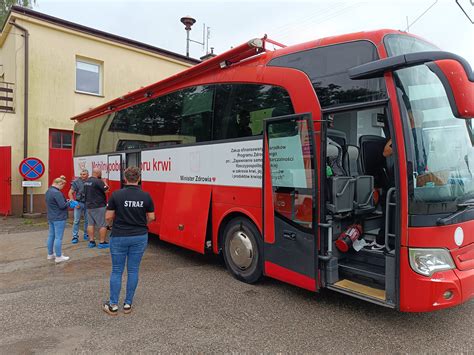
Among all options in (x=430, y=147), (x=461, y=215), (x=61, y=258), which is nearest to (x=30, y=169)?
(x=61, y=258)

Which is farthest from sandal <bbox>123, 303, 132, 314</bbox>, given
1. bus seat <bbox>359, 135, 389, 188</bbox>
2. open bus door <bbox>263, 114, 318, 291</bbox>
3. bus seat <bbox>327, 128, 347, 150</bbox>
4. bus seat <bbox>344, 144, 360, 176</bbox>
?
bus seat <bbox>359, 135, 389, 188</bbox>

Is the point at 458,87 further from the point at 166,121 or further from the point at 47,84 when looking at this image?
the point at 47,84

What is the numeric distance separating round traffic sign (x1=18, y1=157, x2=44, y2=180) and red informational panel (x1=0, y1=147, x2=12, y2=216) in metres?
0.81

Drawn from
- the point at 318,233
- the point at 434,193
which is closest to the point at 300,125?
the point at 318,233

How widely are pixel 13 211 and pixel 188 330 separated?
10.7 metres

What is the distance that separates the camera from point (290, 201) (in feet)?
14.1

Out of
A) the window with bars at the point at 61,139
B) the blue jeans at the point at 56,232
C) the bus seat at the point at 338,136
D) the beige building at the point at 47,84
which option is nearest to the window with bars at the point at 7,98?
the beige building at the point at 47,84

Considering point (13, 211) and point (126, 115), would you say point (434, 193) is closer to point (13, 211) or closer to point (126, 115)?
point (126, 115)

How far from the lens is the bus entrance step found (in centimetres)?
386

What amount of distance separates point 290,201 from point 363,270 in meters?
1.17

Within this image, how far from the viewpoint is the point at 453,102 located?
295 cm

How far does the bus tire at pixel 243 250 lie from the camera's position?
495 centimetres

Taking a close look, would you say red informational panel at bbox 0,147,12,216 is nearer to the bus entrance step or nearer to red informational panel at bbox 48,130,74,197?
red informational panel at bbox 48,130,74,197

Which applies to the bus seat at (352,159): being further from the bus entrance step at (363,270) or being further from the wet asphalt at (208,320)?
the wet asphalt at (208,320)
